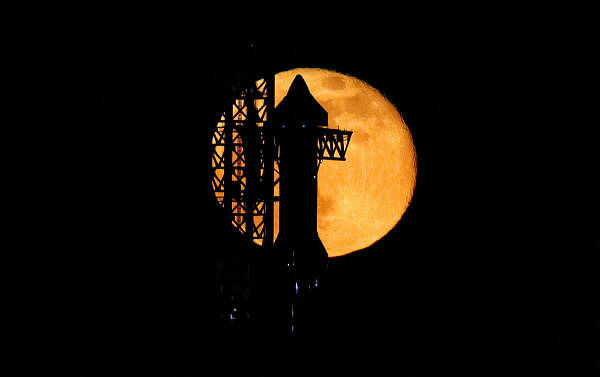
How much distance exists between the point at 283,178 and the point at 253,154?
0.96 m

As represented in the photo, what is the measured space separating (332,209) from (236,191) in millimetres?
5663

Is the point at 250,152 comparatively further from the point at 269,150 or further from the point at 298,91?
the point at 298,91

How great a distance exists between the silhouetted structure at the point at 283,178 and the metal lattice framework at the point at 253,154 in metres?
0.02

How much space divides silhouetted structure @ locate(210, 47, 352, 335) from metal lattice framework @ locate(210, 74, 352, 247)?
2 centimetres

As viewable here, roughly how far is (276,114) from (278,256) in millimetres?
3517

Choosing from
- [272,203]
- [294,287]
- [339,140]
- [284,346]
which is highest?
[339,140]

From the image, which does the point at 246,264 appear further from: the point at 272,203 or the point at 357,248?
the point at 357,248

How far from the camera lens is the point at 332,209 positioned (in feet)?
86.8

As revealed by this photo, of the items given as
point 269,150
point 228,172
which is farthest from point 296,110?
point 228,172

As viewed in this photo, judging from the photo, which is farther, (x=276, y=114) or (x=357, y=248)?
(x=357, y=248)

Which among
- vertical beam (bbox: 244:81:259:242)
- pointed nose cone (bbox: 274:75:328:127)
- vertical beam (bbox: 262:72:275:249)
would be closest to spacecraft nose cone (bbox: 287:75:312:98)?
pointed nose cone (bbox: 274:75:328:127)

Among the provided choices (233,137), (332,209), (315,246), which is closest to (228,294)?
(315,246)

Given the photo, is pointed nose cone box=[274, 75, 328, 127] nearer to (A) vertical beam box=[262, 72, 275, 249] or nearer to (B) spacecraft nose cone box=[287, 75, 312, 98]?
(B) spacecraft nose cone box=[287, 75, 312, 98]

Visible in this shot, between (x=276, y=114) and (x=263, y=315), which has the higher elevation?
(x=276, y=114)
